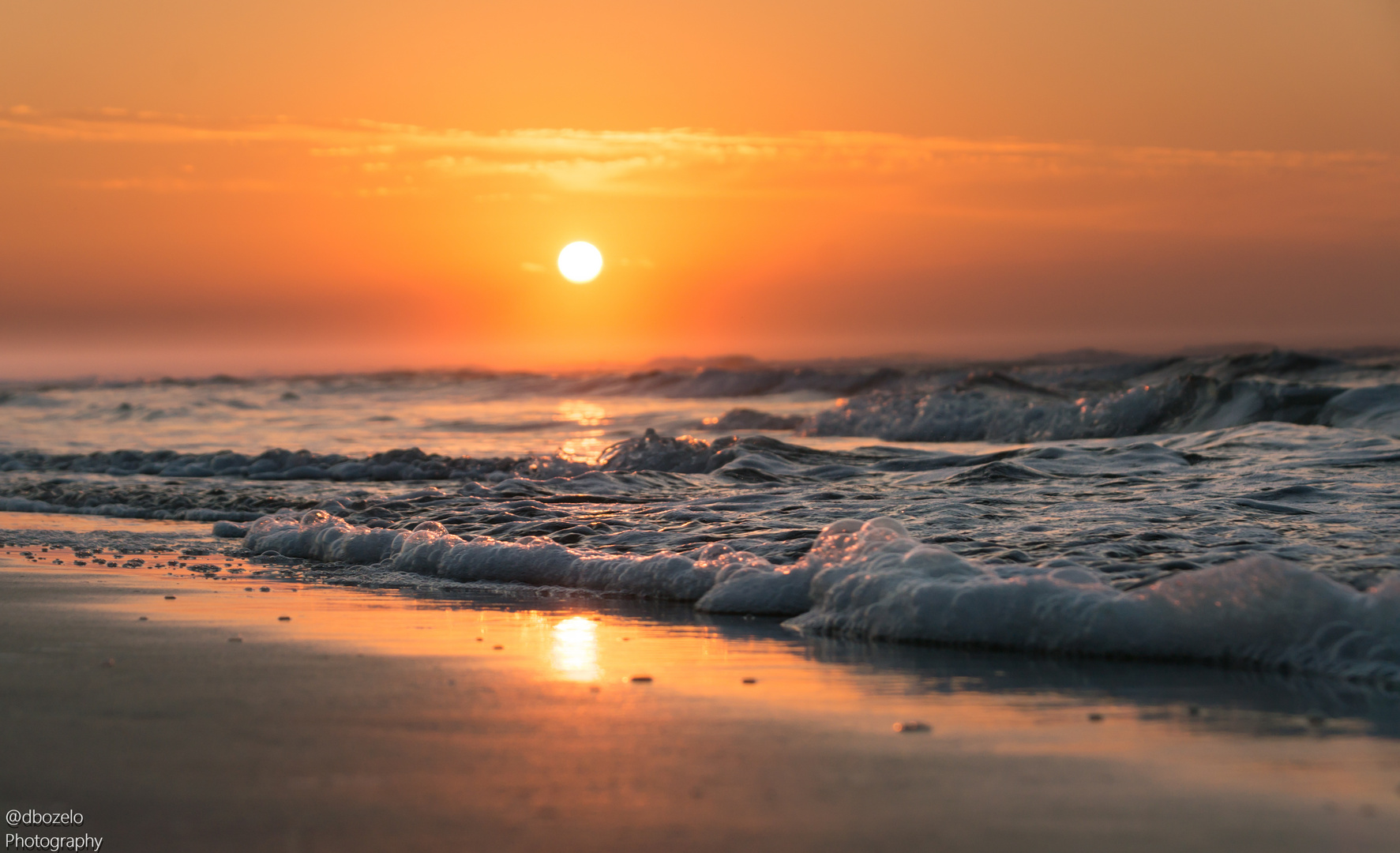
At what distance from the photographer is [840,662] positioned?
161 inches

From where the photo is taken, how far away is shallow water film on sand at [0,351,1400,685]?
169 inches

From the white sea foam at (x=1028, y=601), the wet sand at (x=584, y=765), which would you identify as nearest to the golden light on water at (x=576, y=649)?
the wet sand at (x=584, y=765)

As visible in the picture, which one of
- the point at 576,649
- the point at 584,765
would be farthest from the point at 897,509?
the point at 584,765

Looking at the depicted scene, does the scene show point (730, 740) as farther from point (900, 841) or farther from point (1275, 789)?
point (1275, 789)

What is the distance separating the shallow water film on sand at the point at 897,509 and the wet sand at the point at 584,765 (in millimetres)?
1035

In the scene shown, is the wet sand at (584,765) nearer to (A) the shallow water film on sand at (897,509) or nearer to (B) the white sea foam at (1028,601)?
(B) the white sea foam at (1028,601)

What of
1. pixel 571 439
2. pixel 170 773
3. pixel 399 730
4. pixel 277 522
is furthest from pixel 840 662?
pixel 571 439

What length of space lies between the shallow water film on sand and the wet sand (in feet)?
3.40

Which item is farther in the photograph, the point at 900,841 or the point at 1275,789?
the point at 1275,789

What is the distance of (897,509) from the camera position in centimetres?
782

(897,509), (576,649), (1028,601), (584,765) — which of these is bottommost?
(584,765)

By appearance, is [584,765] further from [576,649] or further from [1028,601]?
[1028,601]

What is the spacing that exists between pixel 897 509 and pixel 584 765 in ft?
17.5

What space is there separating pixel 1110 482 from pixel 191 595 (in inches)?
260
